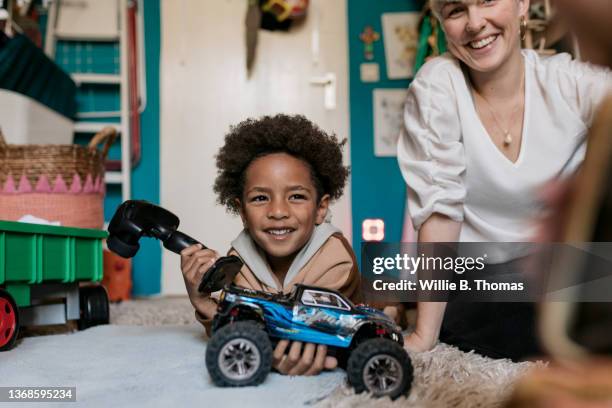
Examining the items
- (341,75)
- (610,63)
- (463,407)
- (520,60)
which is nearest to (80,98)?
(341,75)

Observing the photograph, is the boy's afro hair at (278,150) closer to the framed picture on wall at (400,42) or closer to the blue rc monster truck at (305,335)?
the blue rc monster truck at (305,335)

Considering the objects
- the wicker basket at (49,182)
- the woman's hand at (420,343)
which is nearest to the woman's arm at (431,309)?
the woman's hand at (420,343)

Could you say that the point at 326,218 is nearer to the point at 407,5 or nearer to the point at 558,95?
the point at 558,95

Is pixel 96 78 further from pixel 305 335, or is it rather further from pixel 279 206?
pixel 305 335

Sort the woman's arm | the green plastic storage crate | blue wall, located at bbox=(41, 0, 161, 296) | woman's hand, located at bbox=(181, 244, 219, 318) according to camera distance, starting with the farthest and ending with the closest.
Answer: blue wall, located at bbox=(41, 0, 161, 296)
the green plastic storage crate
the woman's arm
woman's hand, located at bbox=(181, 244, 219, 318)

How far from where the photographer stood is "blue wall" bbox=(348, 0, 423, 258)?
9.61 feet

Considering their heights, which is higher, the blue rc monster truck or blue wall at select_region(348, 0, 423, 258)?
blue wall at select_region(348, 0, 423, 258)

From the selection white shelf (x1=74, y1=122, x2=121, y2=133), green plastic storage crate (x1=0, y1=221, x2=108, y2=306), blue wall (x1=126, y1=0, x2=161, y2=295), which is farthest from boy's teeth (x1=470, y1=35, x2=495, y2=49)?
blue wall (x1=126, y1=0, x2=161, y2=295)

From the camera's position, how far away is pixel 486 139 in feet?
3.67

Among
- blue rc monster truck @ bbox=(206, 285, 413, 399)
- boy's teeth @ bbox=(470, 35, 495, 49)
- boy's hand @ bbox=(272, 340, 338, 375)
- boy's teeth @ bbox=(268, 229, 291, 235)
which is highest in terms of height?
boy's teeth @ bbox=(470, 35, 495, 49)

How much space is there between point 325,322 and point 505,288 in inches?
17.5

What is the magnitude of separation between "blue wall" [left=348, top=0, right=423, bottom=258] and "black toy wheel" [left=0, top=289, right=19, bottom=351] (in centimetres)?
192

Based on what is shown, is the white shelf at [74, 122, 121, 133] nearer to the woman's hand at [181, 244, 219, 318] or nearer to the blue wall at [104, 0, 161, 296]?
the blue wall at [104, 0, 161, 296]

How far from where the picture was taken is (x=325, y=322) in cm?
82
